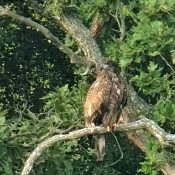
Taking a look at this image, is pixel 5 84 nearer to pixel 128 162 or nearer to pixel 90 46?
pixel 128 162

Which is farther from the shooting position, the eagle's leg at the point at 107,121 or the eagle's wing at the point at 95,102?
the eagle's wing at the point at 95,102

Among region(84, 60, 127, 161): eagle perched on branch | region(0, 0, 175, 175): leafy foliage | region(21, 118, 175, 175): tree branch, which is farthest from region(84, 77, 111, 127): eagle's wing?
region(0, 0, 175, 175): leafy foliage

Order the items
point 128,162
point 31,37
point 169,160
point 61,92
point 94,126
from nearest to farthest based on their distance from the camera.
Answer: point 94,126, point 169,160, point 61,92, point 128,162, point 31,37

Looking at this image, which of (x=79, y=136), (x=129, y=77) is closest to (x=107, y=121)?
(x=79, y=136)

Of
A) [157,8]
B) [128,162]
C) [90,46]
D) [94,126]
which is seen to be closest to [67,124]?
[90,46]

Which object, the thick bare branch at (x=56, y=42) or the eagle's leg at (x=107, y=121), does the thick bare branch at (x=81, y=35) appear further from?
the eagle's leg at (x=107, y=121)

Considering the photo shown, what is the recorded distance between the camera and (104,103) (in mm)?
9031

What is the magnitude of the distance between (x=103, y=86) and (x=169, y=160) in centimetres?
248

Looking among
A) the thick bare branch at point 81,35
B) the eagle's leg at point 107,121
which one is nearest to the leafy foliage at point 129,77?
the thick bare branch at point 81,35

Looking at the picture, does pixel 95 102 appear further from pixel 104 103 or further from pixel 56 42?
pixel 56 42

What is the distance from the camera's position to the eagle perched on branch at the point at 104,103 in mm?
8938

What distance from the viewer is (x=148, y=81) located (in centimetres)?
1140

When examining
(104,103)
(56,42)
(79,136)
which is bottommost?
(79,136)

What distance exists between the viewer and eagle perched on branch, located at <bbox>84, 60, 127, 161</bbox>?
894cm
